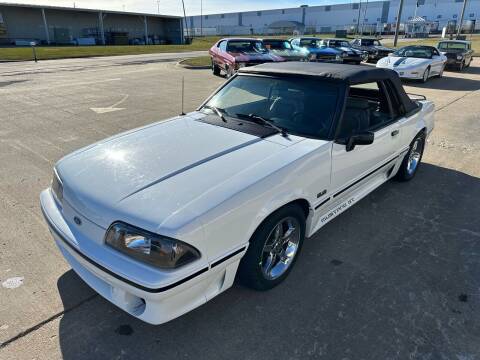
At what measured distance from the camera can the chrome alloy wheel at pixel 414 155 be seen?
4707 millimetres

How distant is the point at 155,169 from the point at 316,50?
1973 cm

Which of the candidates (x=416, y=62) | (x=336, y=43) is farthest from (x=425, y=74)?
(x=336, y=43)

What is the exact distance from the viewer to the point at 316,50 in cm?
2019

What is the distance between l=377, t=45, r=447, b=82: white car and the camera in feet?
44.1

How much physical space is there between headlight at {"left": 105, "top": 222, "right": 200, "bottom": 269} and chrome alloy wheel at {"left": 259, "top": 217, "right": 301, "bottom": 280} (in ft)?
2.45

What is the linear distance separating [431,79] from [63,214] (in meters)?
16.5

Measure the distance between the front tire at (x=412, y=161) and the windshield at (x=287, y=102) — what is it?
199 centimetres

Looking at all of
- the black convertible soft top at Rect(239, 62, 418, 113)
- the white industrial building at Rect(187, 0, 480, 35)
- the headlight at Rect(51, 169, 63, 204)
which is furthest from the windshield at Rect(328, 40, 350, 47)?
the white industrial building at Rect(187, 0, 480, 35)

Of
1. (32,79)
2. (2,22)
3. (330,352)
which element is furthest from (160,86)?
(2,22)

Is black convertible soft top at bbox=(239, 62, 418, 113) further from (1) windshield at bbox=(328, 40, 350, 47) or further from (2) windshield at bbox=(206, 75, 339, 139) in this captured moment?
(1) windshield at bbox=(328, 40, 350, 47)

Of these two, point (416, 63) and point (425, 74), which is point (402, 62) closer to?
point (416, 63)

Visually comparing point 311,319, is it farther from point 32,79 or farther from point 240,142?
point 32,79

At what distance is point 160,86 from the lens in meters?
12.8

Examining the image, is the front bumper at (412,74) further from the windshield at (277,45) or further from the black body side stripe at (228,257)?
the black body side stripe at (228,257)
